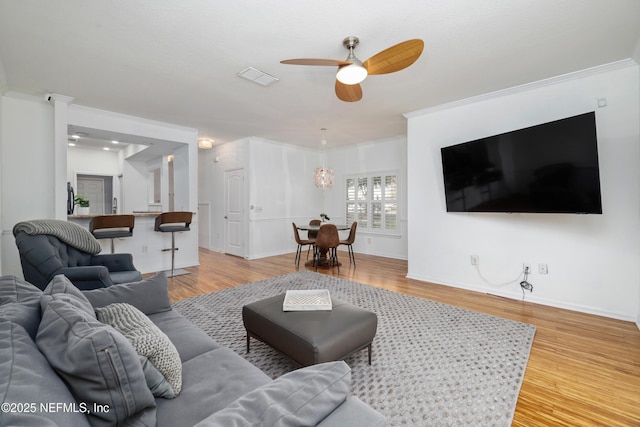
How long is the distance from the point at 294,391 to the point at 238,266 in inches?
186

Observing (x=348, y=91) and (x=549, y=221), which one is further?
(x=549, y=221)

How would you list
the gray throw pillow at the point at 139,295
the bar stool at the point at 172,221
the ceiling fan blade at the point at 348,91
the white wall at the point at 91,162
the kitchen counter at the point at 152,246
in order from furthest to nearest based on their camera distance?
the white wall at the point at 91,162 → the kitchen counter at the point at 152,246 → the bar stool at the point at 172,221 → the ceiling fan blade at the point at 348,91 → the gray throw pillow at the point at 139,295

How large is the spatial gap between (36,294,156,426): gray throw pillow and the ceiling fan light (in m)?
2.29

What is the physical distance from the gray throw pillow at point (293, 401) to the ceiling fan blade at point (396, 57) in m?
2.15

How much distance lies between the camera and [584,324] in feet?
9.09

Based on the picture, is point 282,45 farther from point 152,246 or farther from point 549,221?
point 152,246

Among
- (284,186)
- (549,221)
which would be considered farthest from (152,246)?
(549,221)

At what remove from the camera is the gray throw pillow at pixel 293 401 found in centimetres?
66

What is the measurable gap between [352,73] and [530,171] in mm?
2291

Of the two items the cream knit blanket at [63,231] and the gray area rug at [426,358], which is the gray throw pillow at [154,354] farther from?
the cream knit blanket at [63,231]

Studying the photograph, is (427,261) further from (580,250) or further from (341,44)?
(341,44)

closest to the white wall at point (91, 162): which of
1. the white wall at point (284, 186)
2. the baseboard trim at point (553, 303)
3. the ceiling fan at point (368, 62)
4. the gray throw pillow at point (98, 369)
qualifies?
the white wall at point (284, 186)

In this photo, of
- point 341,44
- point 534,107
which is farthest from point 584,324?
point 341,44

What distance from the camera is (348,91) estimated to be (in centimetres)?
272
